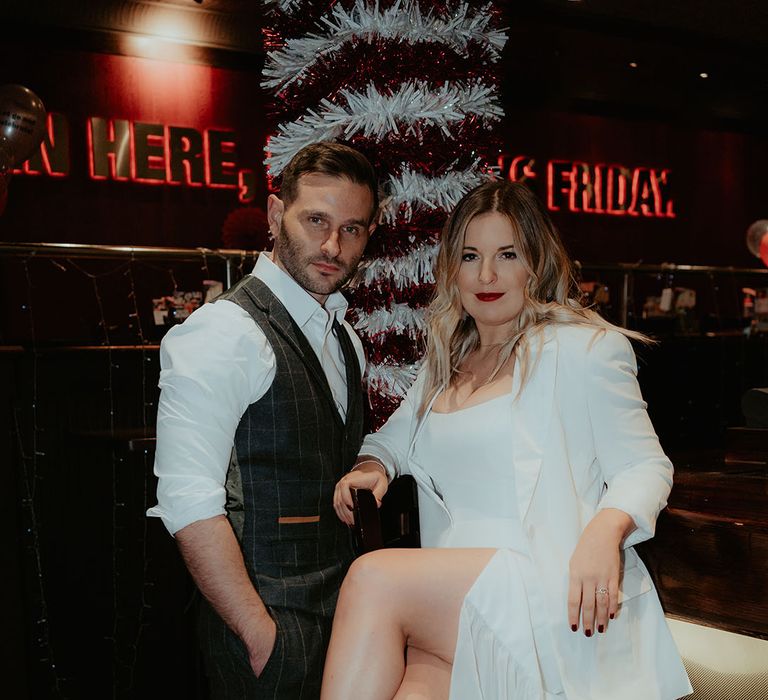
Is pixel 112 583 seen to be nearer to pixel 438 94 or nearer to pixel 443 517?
pixel 443 517

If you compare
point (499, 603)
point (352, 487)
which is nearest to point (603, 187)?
point (352, 487)

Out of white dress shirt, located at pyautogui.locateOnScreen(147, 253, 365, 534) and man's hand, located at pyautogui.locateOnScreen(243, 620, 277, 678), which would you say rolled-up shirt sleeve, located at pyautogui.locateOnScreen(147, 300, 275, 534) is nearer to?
white dress shirt, located at pyautogui.locateOnScreen(147, 253, 365, 534)

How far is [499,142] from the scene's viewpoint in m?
2.26

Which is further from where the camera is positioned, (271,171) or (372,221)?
(271,171)

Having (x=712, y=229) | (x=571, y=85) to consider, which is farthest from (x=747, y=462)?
(x=712, y=229)

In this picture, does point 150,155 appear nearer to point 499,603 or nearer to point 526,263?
point 526,263

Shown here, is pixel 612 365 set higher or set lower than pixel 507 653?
higher

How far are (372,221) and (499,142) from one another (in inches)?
20.1

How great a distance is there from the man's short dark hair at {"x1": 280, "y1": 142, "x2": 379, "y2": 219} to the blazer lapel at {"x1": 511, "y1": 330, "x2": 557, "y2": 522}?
19.9 inches

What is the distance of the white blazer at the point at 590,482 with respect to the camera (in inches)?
63.9

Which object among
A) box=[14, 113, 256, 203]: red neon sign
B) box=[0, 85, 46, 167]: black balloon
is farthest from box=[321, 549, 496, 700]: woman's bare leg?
box=[14, 113, 256, 203]: red neon sign

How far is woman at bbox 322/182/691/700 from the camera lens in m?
1.60

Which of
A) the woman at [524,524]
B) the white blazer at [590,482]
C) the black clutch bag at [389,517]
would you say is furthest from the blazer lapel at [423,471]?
the white blazer at [590,482]

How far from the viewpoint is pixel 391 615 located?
5.32 ft
